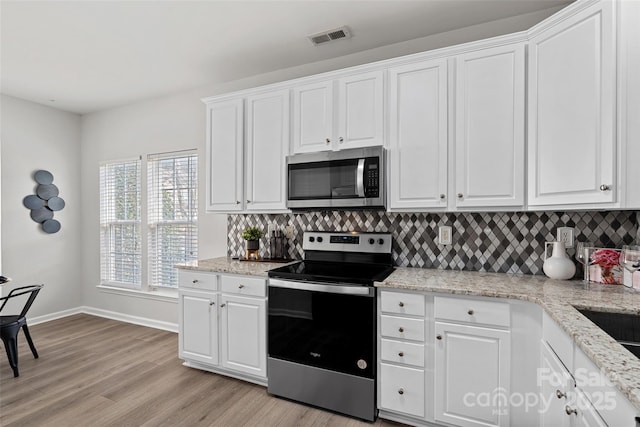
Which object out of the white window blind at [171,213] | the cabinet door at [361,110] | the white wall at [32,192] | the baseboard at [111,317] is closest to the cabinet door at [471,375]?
the cabinet door at [361,110]

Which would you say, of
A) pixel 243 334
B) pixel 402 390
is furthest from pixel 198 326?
pixel 402 390

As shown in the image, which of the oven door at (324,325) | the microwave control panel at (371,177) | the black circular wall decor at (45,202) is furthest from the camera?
the black circular wall decor at (45,202)

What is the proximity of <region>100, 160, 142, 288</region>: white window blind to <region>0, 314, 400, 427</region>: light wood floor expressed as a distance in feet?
3.43

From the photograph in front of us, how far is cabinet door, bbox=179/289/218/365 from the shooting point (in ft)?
8.84

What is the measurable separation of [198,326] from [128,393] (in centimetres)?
65

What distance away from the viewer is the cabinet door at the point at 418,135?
87.2 inches

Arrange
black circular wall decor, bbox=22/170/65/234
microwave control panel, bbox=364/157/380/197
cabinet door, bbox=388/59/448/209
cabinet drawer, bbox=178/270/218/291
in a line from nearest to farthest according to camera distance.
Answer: cabinet door, bbox=388/59/448/209, microwave control panel, bbox=364/157/380/197, cabinet drawer, bbox=178/270/218/291, black circular wall decor, bbox=22/170/65/234

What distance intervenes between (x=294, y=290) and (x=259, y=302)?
352 millimetres

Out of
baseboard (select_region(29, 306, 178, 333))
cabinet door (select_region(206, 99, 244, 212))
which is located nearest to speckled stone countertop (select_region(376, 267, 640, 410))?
cabinet door (select_region(206, 99, 244, 212))

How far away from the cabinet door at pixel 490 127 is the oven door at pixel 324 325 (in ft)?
3.17

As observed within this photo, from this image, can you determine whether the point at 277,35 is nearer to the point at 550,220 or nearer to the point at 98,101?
the point at 550,220

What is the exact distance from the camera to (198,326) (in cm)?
277

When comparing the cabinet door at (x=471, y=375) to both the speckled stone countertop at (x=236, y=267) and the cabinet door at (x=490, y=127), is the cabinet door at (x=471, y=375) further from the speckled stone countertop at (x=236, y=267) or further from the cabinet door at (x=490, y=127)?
the speckled stone countertop at (x=236, y=267)

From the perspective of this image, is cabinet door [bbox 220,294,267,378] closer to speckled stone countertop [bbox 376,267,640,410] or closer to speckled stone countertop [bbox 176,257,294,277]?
speckled stone countertop [bbox 176,257,294,277]
